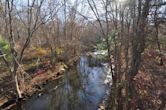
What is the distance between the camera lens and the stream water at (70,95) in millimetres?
17828

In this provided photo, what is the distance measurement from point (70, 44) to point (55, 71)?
9612mm

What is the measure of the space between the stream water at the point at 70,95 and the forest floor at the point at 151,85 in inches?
296

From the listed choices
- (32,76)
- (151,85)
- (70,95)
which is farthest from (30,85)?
(151,85)

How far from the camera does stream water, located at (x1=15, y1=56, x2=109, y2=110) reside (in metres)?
17.8

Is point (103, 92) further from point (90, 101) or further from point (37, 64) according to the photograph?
point (37, 64)

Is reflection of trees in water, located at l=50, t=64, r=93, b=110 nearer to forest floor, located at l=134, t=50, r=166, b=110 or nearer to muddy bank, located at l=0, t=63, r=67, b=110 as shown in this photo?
muddy bank, located at l=0, t=63, r=67, b=110

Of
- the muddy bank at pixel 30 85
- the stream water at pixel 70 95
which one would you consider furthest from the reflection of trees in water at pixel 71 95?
the muddy bank at pixel 30 85

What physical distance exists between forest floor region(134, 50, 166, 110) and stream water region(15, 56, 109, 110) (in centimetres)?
753

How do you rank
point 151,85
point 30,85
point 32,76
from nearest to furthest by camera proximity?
point 151,85, point 30,85, point 32,76

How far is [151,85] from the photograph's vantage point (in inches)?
325

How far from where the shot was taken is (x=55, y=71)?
29406mm

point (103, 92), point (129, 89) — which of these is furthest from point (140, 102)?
point (103, 92)

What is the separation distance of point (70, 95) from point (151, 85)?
43.7 feet

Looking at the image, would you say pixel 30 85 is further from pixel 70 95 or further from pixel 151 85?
pixel 151 85
